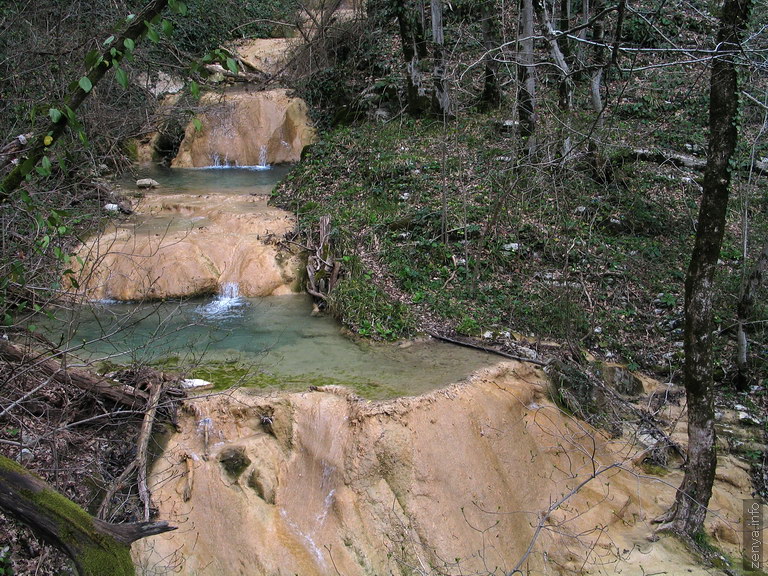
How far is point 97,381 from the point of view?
5828mm

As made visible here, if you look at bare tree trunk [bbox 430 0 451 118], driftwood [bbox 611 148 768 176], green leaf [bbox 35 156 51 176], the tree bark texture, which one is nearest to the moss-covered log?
the tree bark texture

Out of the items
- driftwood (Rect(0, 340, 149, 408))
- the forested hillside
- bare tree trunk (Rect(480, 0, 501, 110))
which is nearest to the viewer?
driftwood (Rect(0, 340, 149, 408))

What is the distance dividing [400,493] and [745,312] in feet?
15.7

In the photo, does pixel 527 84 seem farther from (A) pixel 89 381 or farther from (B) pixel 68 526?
(B) pixel 68 526

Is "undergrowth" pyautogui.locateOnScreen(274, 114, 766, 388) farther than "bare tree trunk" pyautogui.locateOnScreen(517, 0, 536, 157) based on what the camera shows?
No

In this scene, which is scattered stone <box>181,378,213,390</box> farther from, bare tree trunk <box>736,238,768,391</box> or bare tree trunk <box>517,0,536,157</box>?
bare tree trunk <box>736,238,768,391</box>

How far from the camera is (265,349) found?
24.8 feet

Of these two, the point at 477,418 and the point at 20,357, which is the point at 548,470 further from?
the point at 20,357

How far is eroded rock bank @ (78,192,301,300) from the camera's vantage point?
→ 924 centimetres

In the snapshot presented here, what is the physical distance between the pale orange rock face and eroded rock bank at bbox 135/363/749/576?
10.5m

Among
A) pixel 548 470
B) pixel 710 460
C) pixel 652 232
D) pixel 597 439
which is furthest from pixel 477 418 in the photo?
pixel 652 232

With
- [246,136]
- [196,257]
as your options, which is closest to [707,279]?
[196,257]

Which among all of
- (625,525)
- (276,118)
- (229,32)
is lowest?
(625,525)

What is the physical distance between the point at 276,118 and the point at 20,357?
1143 cm
